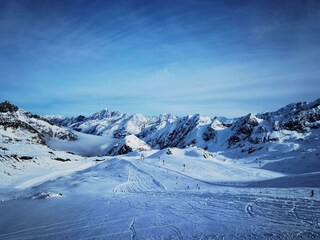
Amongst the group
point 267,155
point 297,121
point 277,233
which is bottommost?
point 267,155

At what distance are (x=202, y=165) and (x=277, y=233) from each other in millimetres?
53894

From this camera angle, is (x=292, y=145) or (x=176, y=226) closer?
(x=176, y=226)

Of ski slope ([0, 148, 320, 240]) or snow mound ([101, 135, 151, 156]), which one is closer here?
ski slope ([0, 148, 320, 240])

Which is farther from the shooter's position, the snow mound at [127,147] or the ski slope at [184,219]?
the snow mound at [127,147]

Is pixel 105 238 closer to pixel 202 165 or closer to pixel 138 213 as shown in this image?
pixel 138 213

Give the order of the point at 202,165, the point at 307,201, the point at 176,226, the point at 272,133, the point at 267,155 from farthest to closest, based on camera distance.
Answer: the point at 272,133, the point at 267,155, the point at 202,165, the point at 307,201, the point at 176,226

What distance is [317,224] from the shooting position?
1449 cm

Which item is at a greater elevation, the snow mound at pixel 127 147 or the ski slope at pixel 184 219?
the ski slope at pixel 184 219

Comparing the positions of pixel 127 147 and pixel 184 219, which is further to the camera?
pixel 127 147

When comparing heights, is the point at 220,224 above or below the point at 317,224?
below

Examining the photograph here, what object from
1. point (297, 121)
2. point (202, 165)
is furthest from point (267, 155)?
point (202, 165)

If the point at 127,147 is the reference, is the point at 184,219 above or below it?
above

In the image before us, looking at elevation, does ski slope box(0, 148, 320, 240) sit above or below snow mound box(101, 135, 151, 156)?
above

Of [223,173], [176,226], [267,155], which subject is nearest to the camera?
[176,226]
